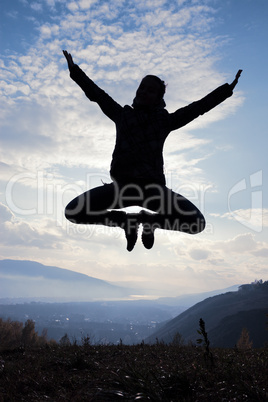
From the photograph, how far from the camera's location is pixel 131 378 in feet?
12.9

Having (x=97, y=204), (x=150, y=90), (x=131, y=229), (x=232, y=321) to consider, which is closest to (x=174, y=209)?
(x=131, y=229)

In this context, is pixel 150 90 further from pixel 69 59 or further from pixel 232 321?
pixel 232 321

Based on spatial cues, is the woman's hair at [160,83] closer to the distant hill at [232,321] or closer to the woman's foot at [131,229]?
the woman's foot at [131,229]

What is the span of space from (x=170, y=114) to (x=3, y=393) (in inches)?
200

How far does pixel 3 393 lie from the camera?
4.79m

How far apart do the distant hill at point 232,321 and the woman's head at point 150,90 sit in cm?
9145

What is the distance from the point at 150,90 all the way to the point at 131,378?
13.4ft

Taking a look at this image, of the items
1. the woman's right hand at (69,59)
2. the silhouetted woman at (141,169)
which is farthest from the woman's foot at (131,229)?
the woman's right hand at (69,59)

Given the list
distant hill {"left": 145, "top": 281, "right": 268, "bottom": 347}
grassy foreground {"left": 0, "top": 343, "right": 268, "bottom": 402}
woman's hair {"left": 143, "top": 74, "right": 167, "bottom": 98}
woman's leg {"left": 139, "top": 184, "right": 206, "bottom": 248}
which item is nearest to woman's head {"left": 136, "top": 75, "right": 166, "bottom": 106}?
woman's hair {"left": 143, "top": 74, "right": 167, "bottom": 98}

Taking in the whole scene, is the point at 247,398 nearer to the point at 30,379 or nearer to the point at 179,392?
the point at 179,392

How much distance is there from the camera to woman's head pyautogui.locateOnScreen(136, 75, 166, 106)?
189 inches

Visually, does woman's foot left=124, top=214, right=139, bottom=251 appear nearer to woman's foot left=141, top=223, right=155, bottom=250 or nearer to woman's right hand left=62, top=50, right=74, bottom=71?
woman's foot left=141, top=223, right=155, bottom=250

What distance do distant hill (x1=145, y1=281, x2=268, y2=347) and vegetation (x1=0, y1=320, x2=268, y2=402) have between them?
8747 centimetres

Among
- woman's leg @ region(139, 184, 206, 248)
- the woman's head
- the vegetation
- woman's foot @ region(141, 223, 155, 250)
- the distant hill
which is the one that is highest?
the woman's head
